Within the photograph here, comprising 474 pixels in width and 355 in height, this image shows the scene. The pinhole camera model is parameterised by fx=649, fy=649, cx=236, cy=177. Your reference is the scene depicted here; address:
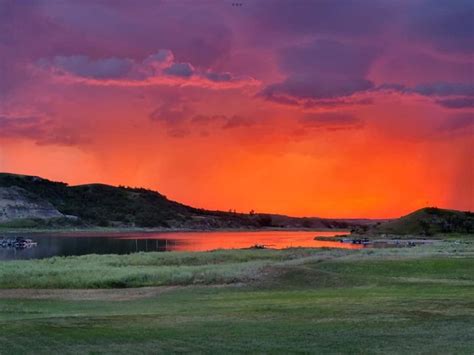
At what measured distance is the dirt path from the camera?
39.2 metres

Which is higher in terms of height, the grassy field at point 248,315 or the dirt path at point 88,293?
the grassy field at point 248,315

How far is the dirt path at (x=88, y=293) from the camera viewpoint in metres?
39.2

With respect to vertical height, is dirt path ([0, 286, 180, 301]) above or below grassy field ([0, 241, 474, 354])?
below

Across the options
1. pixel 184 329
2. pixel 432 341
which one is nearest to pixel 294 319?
pixel 184 329

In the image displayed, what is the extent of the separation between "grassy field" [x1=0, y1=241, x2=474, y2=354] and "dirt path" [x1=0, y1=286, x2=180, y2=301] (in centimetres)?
18

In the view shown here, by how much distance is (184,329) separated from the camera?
2223 cm

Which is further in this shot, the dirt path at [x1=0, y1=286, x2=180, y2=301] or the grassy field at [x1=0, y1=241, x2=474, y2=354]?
the dirt path at [x1=0, y1=286, x2=180, y2=301]

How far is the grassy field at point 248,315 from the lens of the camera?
19500mm

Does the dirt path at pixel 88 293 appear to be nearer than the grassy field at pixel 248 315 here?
No

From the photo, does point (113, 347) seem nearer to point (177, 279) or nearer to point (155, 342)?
point (155, 342)

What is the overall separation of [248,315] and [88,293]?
19564mm

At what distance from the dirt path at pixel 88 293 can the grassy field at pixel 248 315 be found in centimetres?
18

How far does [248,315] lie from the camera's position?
1004 inches

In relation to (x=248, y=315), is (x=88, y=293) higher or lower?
lower
